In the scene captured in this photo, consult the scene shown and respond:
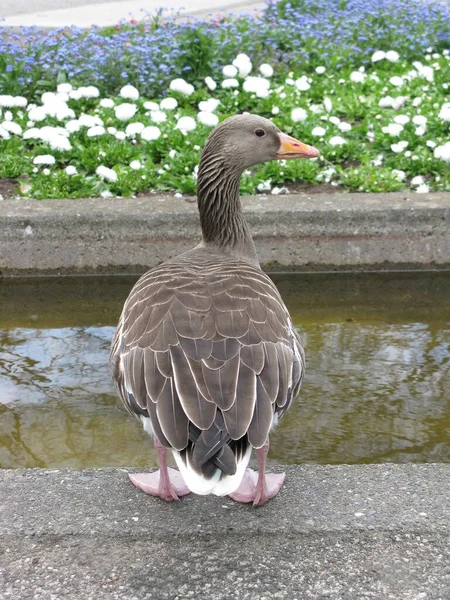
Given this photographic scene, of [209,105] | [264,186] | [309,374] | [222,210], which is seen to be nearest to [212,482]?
[222,210]

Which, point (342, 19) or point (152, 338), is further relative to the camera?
point (342, 19)

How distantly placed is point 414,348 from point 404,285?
797mm

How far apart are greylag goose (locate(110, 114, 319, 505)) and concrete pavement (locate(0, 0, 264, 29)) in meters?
8.86

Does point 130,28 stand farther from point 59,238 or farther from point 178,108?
point 59,238

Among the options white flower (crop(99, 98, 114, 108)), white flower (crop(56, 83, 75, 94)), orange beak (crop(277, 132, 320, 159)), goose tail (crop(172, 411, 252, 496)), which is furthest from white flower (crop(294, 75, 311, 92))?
goose tail (crop(172, 411, 252, 496))

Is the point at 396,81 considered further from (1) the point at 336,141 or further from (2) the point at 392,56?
(1) the point at 336,141

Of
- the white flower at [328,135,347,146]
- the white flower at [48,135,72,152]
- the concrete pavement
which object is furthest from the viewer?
the concrete pavement

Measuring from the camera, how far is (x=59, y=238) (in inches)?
231

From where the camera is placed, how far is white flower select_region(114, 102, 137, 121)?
7391mm

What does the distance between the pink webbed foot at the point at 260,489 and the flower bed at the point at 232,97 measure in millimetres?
3410

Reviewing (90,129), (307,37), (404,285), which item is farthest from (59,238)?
(307,37)

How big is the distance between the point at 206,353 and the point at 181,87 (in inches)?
215

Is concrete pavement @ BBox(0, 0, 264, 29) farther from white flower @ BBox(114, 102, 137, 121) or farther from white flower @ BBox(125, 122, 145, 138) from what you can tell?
white flower @ BBox(125, 122, 145, 138)

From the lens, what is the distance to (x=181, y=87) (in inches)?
315
